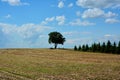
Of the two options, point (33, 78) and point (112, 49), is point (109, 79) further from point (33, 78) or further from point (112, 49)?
point (112, 49)

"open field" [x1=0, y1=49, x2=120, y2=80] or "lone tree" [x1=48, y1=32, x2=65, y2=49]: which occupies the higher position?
"lone tree" [x1=48, y1=32, x2=65, y2=49]

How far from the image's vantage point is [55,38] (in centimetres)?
13950

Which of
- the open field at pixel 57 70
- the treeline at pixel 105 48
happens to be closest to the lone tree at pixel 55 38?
the treeline at pixel 105 48

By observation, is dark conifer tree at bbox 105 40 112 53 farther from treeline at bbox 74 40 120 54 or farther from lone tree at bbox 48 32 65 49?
lone tree at bbox 48 32 65 49

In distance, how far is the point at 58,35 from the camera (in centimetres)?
13988

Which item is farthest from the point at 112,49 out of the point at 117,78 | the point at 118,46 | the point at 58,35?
the point at 117,78

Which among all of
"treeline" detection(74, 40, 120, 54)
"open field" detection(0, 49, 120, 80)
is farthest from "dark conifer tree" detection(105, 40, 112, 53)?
"open field" detection(0, 49, 120, 80)

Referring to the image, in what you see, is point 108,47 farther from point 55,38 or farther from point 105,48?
point 55,38

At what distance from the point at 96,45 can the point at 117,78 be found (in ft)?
307

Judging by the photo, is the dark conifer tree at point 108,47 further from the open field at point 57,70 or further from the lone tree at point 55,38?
the open field at point 57,70

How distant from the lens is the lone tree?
140 meters

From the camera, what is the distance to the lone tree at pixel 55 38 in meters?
140

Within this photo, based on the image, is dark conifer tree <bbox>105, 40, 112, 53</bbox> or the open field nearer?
the open field

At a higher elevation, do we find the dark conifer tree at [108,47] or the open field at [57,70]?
the dark conifer tree at [108,47]
